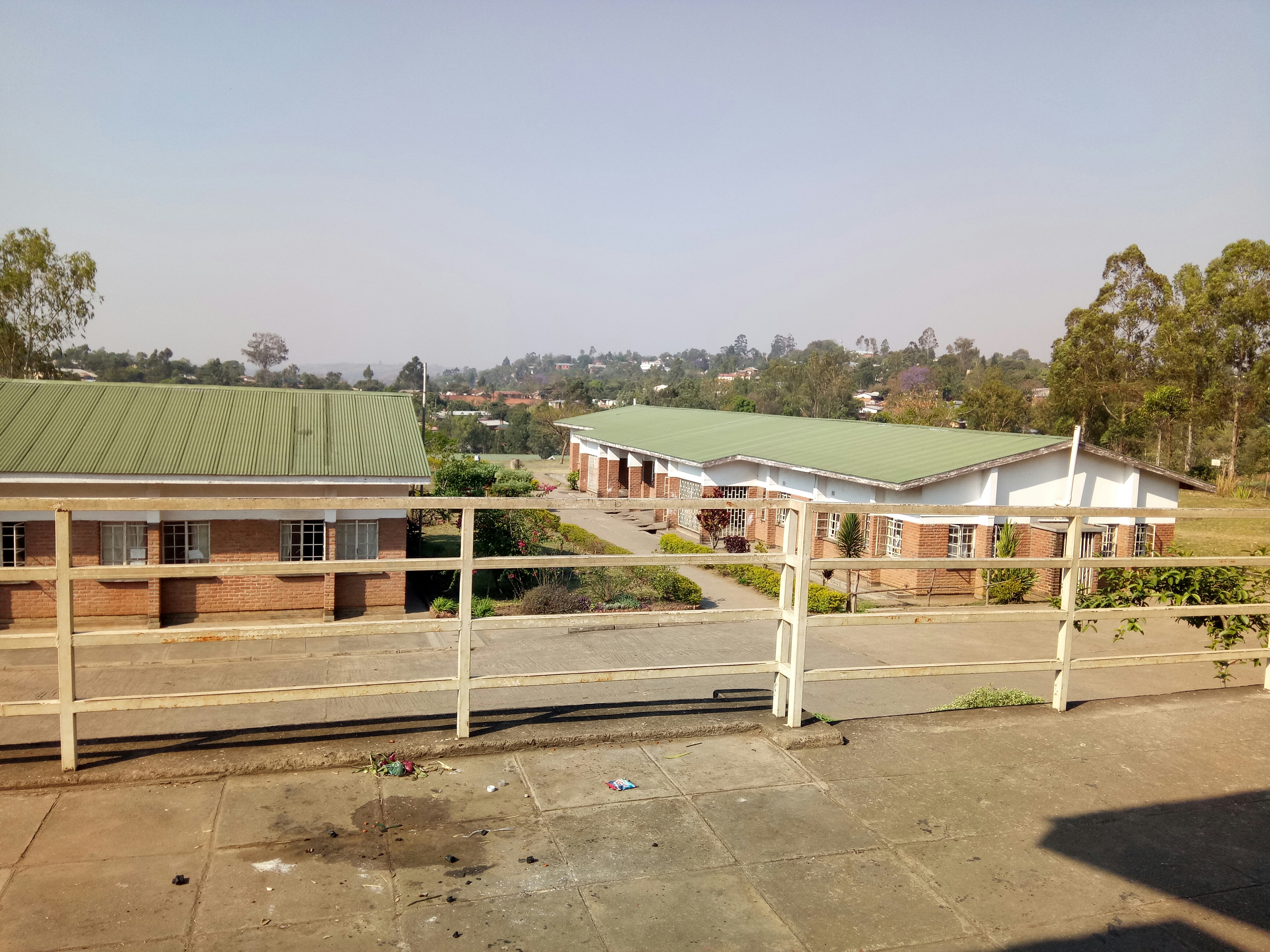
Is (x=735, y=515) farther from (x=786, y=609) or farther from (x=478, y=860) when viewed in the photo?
(x=478, y=860)

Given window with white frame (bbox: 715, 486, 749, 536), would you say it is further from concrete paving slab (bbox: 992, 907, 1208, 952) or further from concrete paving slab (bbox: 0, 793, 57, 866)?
concrete paving slab (bbox: 0, 793, 57, 866)

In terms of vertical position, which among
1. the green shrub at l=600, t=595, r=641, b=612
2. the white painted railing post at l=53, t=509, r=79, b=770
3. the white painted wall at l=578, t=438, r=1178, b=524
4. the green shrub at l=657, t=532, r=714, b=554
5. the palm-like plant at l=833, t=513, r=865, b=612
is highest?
the white painted railing post at l=53, t=509, r=79, b=770

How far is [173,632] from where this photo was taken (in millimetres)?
3951

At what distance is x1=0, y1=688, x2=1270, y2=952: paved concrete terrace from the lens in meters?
3.10

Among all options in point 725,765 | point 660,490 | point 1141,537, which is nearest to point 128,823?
point 725,765

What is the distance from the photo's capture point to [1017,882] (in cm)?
357

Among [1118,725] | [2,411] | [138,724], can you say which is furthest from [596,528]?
[1118,725]

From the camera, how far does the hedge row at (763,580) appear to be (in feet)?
58.0

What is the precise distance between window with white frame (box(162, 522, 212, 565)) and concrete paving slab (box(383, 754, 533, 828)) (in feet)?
44.9

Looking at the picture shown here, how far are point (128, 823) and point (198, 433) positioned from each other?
50.9 feet

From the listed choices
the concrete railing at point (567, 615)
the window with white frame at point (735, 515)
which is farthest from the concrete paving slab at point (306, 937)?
the window with white frame at point (735, 515)

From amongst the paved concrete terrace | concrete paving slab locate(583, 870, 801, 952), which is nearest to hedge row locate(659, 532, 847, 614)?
the paved concrete terrace

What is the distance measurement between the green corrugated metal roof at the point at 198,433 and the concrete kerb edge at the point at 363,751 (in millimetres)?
13224

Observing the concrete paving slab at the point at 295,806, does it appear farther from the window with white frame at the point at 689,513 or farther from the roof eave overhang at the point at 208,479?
the window with white frame at the point at 689,513
